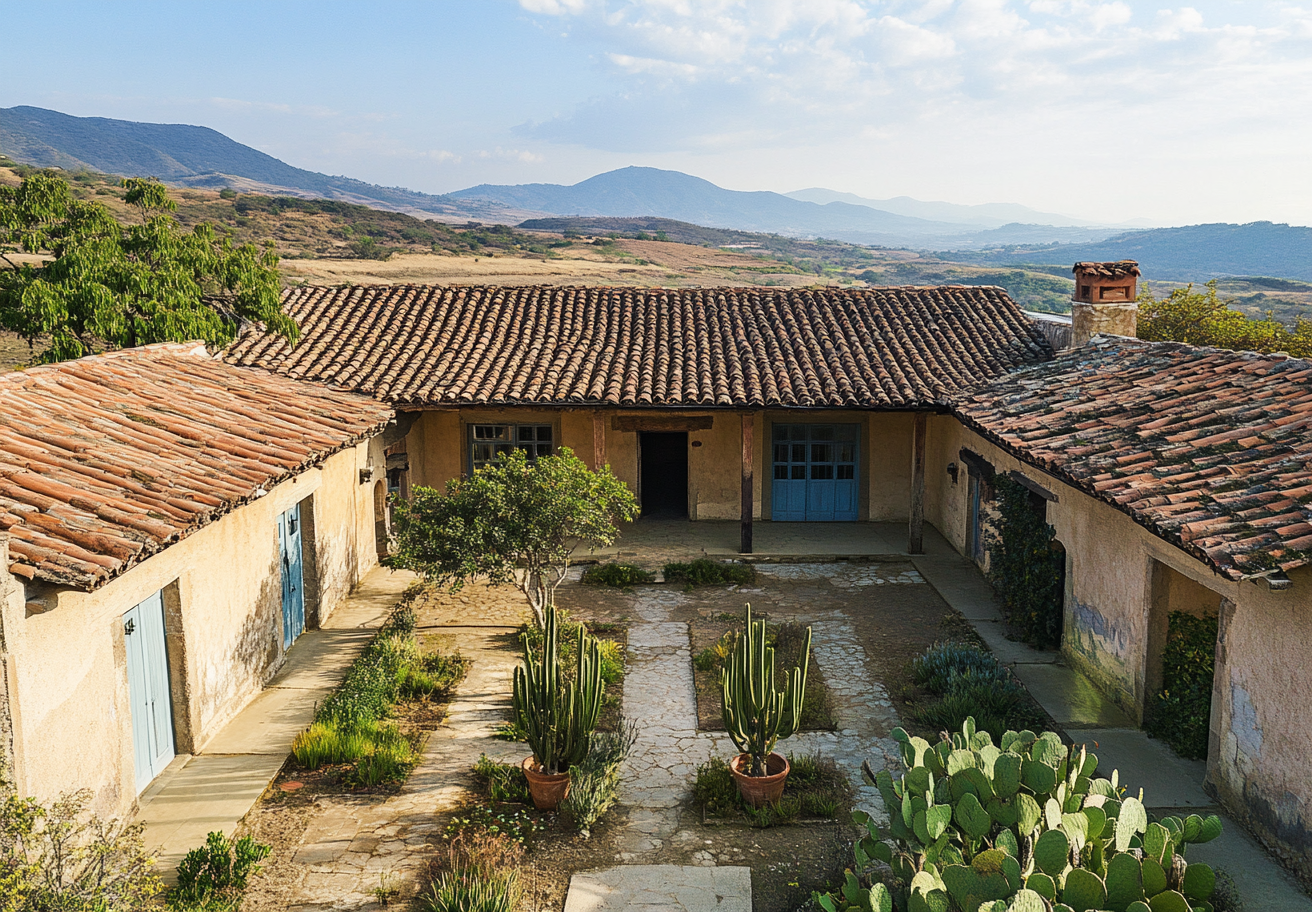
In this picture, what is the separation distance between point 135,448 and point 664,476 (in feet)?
45.0

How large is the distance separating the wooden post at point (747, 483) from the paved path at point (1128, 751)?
2.91 metres

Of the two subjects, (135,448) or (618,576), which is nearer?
(135,448)

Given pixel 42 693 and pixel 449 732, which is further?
pixel 449 732

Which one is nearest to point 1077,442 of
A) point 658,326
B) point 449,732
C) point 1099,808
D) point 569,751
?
point 1099,808

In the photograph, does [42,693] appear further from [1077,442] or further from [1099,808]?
[1077,442]

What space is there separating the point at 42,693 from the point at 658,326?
12.1m

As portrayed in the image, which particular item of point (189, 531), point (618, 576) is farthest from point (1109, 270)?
point (189, 531)

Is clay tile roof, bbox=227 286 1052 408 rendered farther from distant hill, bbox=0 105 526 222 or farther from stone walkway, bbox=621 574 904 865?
distant hill, bbox=0 105 526 222

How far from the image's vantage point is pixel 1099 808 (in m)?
4.94

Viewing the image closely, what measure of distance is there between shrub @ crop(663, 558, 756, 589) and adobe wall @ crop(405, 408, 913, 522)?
2064 mm

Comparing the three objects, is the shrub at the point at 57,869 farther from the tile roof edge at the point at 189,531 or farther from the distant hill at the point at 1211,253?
the distant hill at the point at 1211,253

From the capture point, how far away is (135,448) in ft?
27.0

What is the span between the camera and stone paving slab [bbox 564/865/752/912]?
607 cm

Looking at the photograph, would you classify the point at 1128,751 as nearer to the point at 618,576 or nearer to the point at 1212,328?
the point at 618,576
